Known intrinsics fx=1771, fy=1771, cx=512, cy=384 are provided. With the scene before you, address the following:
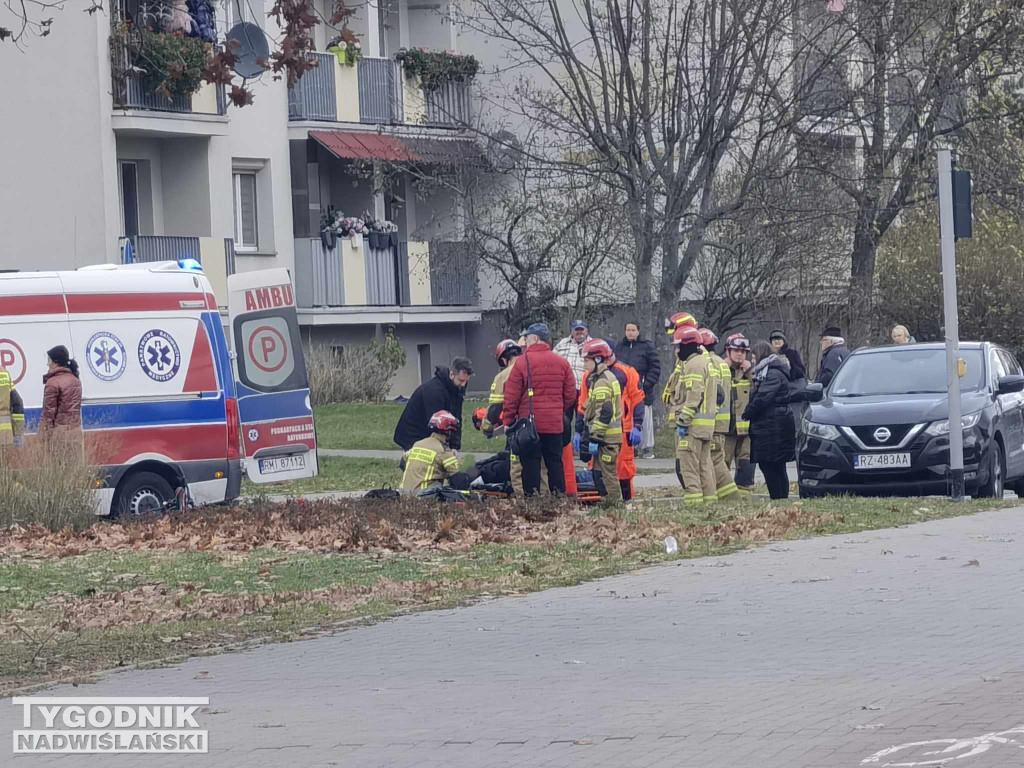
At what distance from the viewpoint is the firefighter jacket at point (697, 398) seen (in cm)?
1597

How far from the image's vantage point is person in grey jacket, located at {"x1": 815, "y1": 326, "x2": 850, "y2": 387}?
19562 mm

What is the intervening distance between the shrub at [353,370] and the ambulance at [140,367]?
51.9ft

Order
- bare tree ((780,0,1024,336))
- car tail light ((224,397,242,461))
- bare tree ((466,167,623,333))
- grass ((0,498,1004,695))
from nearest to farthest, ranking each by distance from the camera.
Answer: grass ((0,498,1004,695))
car tail light ((224,397,242,461))
bare tree ((780,0,1024,336))
bare tree ((466,167,623,333))

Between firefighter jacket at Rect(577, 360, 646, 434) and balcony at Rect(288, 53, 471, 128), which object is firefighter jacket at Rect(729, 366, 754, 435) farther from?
balcony at Rect(288, 53, 471, 128)

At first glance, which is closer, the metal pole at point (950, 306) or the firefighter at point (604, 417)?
the metal pole at point (950, 306)

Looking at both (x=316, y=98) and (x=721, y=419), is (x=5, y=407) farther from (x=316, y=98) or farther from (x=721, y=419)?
(x=316, y=98)

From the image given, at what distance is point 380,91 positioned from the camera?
3553cm

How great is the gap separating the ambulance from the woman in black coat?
4997 mm

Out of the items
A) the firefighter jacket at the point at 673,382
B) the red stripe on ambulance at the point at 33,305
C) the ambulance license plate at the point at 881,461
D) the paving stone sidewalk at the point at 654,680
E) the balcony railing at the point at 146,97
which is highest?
the balcony railing at the point at 146,97

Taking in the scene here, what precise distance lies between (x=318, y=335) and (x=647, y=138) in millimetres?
11963

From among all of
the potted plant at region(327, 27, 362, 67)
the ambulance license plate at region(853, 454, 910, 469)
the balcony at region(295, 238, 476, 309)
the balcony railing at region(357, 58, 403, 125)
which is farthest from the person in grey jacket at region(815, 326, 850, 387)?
the balcony railing at region(357, 58, 403, 125)

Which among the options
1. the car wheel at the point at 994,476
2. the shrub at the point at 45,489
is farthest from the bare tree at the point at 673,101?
the shrub at the point at 45,489

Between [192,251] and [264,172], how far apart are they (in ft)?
10.4

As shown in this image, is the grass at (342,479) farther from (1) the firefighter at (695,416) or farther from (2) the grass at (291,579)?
(2) the grass at (291,579)
